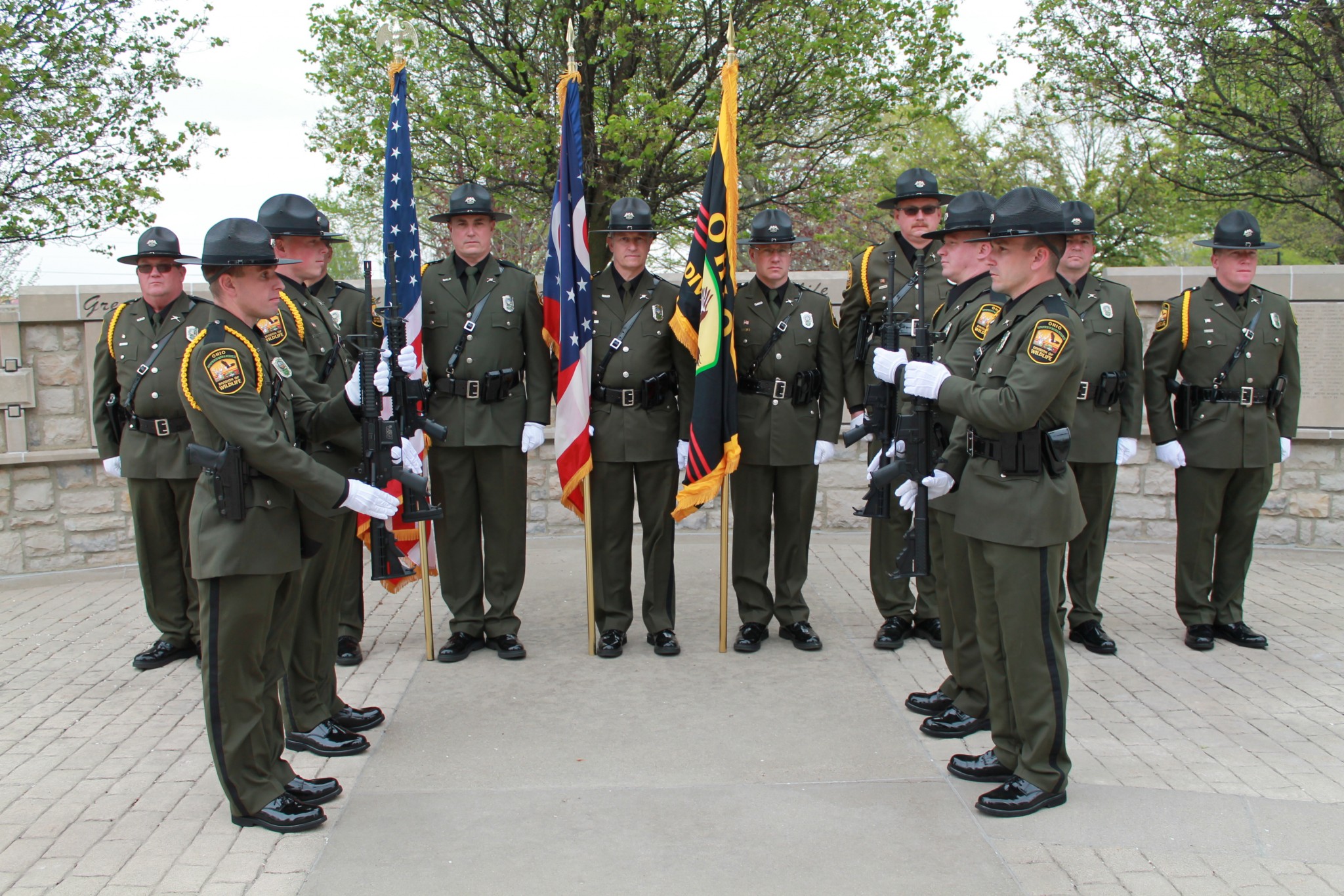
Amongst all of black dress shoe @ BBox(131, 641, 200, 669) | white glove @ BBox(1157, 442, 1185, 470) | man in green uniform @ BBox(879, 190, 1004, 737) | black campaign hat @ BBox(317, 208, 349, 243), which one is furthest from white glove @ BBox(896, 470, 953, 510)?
black dress shoe @ BBox(131, 641, 200, 669)

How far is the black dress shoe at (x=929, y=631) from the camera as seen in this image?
5488mm

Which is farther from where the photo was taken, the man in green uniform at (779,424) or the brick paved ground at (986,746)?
the man in green uniform at (779,424)

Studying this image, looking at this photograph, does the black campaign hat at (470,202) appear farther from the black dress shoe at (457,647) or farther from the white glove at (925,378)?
the white glove at (925,378)

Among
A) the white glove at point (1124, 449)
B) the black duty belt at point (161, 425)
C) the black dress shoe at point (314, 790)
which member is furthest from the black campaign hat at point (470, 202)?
the white glove at point (1124, 449)

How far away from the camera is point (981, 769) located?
3.79 m

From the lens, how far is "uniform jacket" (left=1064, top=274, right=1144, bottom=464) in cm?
535

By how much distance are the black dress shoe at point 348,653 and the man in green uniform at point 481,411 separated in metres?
0.42

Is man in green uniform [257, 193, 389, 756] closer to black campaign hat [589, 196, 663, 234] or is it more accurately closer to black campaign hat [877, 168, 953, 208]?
black campaign hat [589, 196, 663, 234]

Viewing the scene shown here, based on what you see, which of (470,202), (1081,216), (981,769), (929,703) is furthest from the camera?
(470,202)

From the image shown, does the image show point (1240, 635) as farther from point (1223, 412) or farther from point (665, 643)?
point (665, 643)

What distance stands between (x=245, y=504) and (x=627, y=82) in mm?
7859

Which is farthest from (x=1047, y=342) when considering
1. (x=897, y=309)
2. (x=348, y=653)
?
(x=348, y=653)

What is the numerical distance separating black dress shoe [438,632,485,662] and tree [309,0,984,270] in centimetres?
575

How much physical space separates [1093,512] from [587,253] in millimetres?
2983
